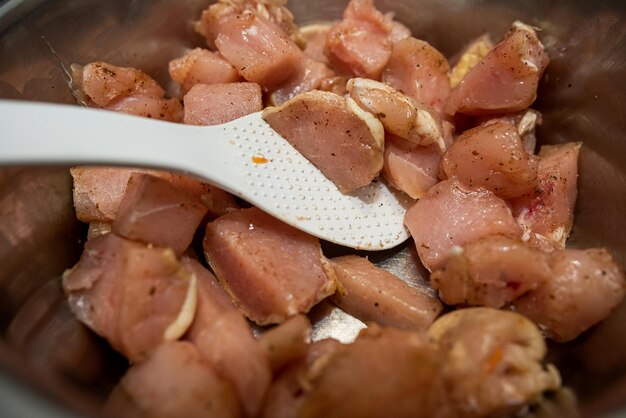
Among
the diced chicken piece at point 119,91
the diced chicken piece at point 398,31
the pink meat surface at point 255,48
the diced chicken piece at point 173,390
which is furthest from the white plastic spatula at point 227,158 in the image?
the diced chicken piece at point 398,31

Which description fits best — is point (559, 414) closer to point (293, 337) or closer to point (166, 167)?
point (293, 337)

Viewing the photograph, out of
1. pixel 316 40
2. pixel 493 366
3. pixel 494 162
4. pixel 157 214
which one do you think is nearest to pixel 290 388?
pixel 493 366

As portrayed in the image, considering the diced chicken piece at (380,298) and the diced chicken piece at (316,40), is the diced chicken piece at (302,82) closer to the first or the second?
the diced chicken piece at (316,40)

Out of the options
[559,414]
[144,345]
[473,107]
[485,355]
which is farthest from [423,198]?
[144,345]

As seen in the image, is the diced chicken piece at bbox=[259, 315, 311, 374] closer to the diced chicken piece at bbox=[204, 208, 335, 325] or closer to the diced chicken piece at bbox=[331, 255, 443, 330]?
the diced chicken piece at bbox=[204, 208, 335, 325]

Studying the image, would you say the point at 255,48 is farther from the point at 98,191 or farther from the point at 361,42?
the point at 98,191

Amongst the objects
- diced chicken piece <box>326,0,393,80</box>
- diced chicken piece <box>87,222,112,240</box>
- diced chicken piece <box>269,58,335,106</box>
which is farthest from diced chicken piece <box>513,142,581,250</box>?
diced chicken piece <box>87,222,112,240</box>
